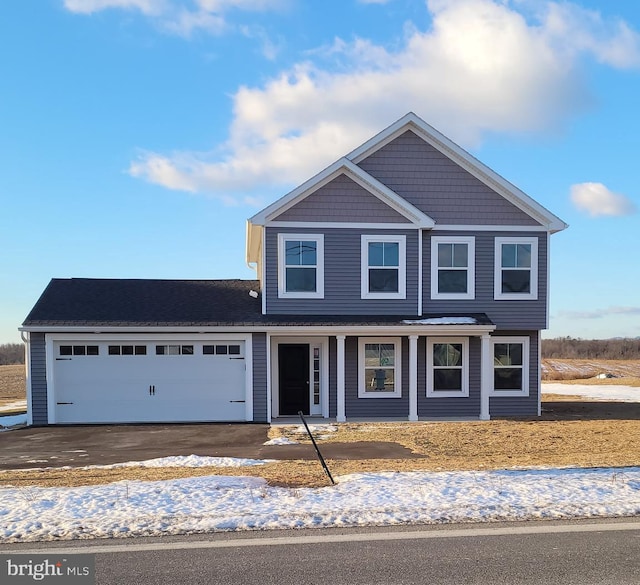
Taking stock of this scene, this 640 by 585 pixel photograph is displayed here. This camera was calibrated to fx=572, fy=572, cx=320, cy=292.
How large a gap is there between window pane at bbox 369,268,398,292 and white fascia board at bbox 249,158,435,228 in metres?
1.58

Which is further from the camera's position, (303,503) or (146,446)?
(146,446)

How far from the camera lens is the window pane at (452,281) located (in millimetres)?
16562

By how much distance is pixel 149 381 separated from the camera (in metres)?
15.7

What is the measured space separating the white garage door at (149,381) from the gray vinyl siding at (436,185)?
6504 mm

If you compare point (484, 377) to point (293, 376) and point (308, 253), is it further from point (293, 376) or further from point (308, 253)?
point (308, 253)

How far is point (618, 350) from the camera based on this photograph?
297 ft

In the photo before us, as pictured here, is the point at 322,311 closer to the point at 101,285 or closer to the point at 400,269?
the point at 400,269

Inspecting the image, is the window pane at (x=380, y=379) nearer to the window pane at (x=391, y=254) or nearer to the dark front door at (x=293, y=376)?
the dark front door at (x=293, y=376)

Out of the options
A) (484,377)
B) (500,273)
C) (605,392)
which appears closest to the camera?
(484,377)

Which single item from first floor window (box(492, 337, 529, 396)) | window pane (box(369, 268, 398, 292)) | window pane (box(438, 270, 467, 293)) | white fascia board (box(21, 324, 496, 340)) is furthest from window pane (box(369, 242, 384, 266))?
first floor window (box(492, 337, 529, 396))

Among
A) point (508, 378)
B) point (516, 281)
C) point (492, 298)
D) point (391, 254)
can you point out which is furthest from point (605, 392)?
point (391, 254)

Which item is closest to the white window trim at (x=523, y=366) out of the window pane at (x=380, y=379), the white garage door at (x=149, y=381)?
the window pane at (x=380, y=379)

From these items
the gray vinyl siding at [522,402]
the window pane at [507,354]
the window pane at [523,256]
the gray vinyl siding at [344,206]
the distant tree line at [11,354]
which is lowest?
the distant tree line at [11,354]

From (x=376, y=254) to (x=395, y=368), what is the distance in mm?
3298
